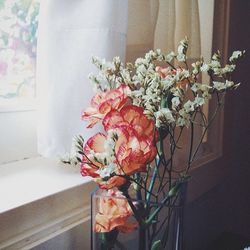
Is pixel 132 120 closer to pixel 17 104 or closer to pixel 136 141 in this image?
pixel 136 141

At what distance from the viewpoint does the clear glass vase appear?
1.88 ft

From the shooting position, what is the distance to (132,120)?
0.52 m

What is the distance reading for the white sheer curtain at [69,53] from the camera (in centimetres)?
68

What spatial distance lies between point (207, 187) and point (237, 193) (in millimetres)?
526

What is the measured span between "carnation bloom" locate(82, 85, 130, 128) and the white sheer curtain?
0.16 meters

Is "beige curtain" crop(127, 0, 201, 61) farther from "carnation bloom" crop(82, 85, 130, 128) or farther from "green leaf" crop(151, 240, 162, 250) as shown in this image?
"green leaf" crop(151, 240, 162, 250)

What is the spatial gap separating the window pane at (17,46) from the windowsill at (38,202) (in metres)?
0.18

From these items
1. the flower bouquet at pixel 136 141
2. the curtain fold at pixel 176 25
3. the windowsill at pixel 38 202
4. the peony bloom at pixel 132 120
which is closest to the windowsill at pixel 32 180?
the windowsill at pixel 38 202

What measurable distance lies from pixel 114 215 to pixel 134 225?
0.04 meters

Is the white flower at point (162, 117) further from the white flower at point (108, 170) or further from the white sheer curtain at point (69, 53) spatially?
the white sheer curtain at point (69, 53)

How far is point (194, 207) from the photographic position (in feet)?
4.48

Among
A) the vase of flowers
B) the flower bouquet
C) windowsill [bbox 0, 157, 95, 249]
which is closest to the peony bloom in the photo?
the flower bouquet

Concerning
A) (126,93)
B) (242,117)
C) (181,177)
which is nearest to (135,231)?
(181,177)

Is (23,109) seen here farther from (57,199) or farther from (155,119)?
(155,119)
